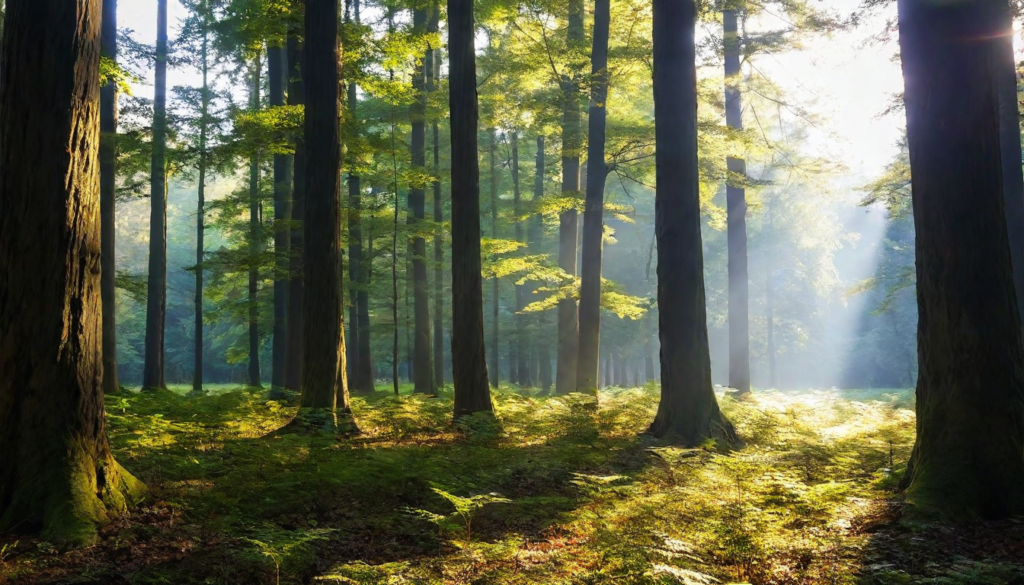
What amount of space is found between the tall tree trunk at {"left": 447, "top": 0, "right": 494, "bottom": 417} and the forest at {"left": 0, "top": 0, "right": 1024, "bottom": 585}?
0.05m

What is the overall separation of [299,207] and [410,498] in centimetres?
1018

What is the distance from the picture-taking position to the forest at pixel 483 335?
14.7 ft

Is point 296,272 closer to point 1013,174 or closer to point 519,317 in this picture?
point 1013,174

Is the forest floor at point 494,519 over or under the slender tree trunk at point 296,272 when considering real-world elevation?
under

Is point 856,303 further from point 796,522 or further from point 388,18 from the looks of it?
point 796,522

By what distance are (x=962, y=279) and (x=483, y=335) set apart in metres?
6.52

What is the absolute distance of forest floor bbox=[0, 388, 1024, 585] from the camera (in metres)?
4.02

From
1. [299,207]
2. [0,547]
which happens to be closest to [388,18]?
[299,207]

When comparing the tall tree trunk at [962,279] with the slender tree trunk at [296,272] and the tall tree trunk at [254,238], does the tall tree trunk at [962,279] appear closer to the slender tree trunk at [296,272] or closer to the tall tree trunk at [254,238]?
the slender tree trunk at [296,272]

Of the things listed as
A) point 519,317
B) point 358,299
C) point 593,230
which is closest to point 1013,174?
point 593,230

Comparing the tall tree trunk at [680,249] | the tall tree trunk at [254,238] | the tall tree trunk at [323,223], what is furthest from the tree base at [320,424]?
the tall tree trunk at [254,238]

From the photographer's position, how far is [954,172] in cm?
573

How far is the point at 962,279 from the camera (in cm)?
562

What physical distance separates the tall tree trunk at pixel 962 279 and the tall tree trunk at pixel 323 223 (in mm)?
6705
